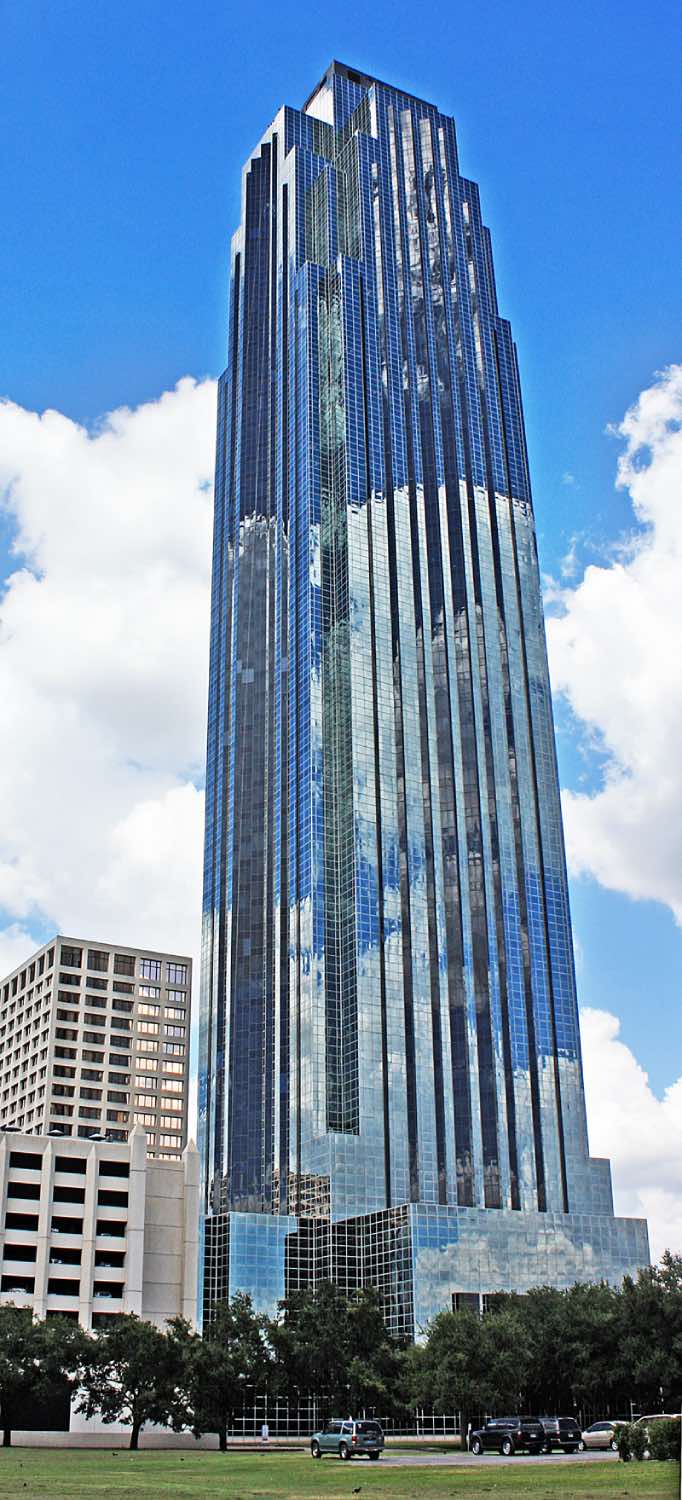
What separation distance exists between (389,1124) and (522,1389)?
58768 mm

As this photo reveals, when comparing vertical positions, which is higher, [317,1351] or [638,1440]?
[317,1351]

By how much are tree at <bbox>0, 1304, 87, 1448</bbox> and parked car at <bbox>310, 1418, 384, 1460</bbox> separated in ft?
67.7

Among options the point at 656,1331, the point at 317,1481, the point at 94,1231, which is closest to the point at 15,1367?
the point at 94,1231

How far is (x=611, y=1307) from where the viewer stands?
100312 mm

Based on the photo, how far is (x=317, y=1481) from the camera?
156 ft

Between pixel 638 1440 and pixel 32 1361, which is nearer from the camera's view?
pixel 638 1440

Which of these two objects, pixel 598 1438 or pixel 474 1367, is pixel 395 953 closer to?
pixel 474 1367

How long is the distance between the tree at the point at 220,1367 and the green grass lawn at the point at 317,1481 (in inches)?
750

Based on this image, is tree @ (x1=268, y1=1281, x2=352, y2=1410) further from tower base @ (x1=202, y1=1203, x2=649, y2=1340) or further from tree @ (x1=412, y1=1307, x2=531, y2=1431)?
tower base @ (x1=202, y1=1203, x2=649, y2=1340)

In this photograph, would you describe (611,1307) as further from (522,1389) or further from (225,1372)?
(225,1372)

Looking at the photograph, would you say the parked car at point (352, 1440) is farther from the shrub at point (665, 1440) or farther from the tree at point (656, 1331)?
the shrub at point (665, 1440)

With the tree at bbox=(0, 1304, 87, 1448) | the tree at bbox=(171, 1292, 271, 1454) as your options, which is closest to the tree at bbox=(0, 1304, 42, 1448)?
the tree at bbox=(0, 1304, 87, 1448)

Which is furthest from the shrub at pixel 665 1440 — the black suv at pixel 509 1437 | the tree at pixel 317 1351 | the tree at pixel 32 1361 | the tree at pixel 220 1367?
the tree at pixel 317 1351

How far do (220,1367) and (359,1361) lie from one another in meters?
17.4
